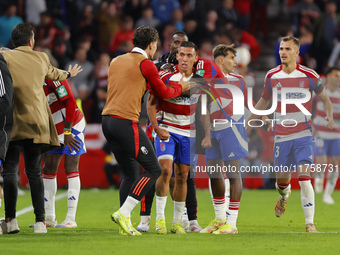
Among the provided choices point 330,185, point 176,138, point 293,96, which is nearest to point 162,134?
Answer: point 176,138

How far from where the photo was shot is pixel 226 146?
29.0 ft

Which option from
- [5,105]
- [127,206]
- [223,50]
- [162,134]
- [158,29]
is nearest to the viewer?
[5,105]

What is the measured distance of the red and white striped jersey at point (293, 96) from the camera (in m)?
9.09

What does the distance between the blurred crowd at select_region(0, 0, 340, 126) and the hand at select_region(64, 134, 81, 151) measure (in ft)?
27.1

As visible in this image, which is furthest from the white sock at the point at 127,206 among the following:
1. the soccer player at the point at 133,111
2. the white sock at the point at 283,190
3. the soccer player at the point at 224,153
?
the white sock at the point at 283,190

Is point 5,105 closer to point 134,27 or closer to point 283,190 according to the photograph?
point 283,190

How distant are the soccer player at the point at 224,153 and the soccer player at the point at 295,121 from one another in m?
0.53

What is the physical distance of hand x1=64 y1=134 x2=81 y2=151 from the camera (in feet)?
30.7

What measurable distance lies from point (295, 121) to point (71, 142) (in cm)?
283

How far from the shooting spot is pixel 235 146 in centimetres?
878

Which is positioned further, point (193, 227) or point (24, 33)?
point (193, 227)

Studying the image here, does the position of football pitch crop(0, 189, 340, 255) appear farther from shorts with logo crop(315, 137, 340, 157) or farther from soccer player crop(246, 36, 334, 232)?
shorts with logo crop(315, 137, 340, 157)

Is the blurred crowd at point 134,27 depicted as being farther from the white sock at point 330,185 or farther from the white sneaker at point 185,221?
the white sneaker at point 185,221

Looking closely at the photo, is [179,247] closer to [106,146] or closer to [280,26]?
[106,146]
